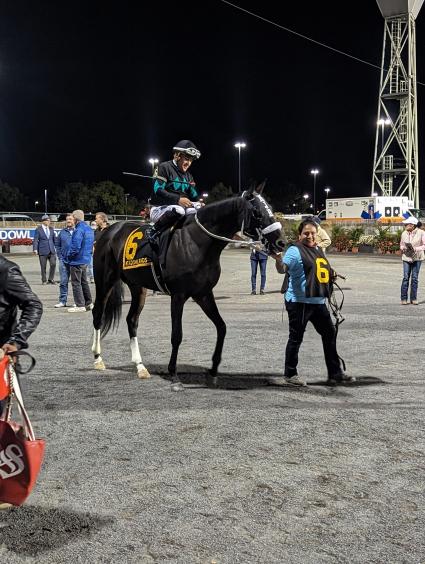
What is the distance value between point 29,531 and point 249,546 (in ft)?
4.27

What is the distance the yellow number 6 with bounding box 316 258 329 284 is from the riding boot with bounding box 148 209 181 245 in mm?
1772

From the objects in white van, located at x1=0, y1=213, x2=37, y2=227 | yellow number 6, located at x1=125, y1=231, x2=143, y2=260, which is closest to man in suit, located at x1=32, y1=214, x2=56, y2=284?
yellow number 6, located at x1=125, y1=231, x2=143, y2=260

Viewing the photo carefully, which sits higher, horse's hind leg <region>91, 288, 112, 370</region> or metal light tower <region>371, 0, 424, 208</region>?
metal light tower <region>371, 0, 424, 208</region>

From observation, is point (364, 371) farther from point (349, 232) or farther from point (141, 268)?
point (349, 232)

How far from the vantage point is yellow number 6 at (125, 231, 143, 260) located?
25.8 ft

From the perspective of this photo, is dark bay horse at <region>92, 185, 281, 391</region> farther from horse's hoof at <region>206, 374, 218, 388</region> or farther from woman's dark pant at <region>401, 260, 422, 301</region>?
woman's dark pant at <region>401, 260, 422, 301</region>

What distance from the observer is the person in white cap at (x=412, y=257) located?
14125mm

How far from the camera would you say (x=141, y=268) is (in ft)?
25.4

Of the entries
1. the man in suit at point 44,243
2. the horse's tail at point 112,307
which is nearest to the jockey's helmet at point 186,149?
the horse's tail at point 112,307

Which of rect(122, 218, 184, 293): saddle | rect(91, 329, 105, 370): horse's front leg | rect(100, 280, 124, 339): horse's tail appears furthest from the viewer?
rect(100, 280, 124, 339): horse's tail

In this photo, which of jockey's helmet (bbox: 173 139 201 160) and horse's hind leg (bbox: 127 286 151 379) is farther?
horse's hind leg (bbox: 127 286 151 379)

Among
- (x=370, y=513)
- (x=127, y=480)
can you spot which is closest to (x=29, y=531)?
(x=127, y=480)

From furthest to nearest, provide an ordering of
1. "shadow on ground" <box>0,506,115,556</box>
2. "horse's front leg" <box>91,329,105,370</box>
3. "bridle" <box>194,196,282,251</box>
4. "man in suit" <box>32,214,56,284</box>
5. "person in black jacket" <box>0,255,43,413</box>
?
"man in suit" <box>32,214,56,284</box> < "horse's front leg" <box>91,329,105,370</box> < "bridle" <box>194,196,282,251</box> < "person in black jacket" <box>0,255,43,413</box> < "shadow on ground" <box>0,506,115,556</box>

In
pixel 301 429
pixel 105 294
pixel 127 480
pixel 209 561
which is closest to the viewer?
pixel 209 561
